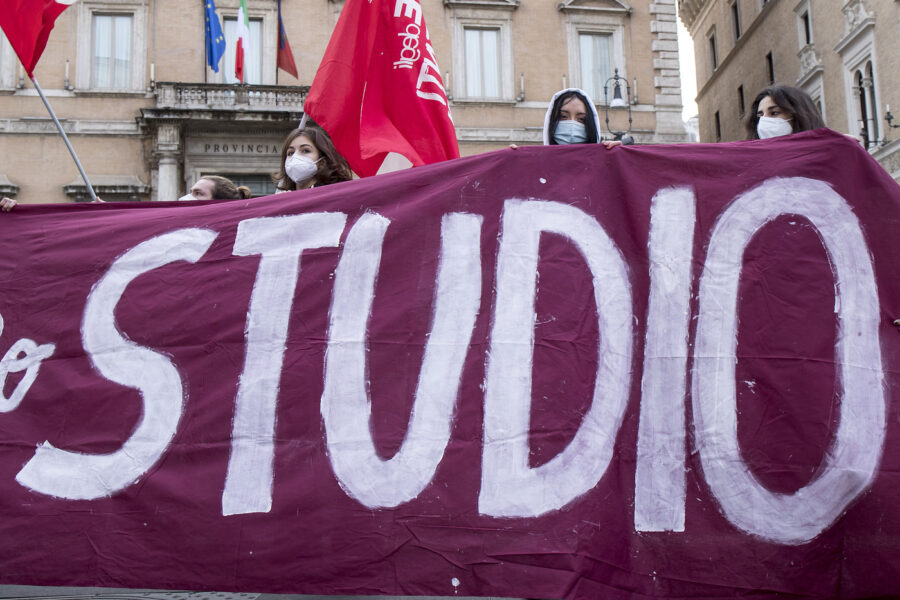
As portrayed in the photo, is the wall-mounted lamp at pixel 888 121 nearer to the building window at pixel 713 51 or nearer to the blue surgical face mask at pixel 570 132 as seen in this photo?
the building window at pixel 713 51

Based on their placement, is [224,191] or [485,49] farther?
[485,49]

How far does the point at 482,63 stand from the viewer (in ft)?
66.4

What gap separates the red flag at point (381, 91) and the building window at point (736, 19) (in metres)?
26.6

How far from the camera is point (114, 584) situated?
2.94 m

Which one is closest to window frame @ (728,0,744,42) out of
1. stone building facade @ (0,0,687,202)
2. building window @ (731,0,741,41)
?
building window @ (731,0,741,41)

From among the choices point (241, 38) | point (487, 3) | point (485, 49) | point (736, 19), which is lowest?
point (241, 38)

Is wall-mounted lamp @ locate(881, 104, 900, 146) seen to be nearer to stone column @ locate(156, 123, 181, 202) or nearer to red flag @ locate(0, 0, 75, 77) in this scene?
stone column @ locate(156, 123, 181, 202)

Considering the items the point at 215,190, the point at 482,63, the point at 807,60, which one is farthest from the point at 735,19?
the point at 215,190

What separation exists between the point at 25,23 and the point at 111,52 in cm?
1574

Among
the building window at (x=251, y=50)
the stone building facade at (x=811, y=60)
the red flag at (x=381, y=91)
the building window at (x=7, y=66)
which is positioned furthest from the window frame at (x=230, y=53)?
the red flag at (x=381, y=91)

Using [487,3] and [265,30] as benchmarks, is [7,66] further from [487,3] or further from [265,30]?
[487,3]

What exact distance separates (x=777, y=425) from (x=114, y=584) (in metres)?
2.31

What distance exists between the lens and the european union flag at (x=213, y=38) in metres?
18.0

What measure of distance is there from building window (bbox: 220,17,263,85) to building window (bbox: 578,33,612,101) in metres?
7.48
